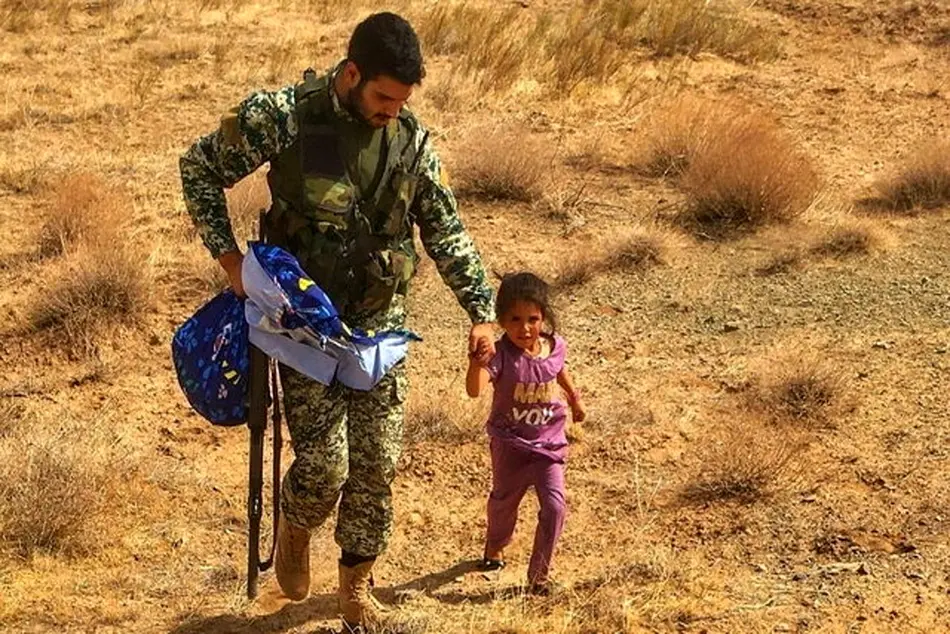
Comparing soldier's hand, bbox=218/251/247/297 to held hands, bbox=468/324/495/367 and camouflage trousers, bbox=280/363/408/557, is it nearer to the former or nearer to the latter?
camouflage trousers, bbox=280/363/408/557

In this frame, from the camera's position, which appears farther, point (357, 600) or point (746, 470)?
point (746, 470)

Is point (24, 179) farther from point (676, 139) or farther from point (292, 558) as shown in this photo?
point (292, 558)

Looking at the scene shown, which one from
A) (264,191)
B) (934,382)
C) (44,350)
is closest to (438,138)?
(264,191)

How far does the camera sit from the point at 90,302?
23.2 ft

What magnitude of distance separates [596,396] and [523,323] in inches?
92.3

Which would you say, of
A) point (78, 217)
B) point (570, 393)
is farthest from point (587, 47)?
point (570, 393)

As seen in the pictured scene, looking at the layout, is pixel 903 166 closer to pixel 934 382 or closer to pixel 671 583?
pixel 934 382

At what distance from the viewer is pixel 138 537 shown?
5.04 meters

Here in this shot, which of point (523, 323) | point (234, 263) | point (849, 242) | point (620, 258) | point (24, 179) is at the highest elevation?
point (234, 263)

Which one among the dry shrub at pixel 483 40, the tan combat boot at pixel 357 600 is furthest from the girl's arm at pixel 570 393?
the dry shrub at pixel 483 40

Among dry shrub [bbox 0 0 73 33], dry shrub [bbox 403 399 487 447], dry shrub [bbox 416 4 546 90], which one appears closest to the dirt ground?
dry shrub [bbox 403 399 487 447]

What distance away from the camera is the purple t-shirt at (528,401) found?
4.23 m

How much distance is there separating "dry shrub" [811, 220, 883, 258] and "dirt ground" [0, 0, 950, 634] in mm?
64

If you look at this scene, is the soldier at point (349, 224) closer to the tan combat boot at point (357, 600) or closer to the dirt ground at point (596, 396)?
the tan combat boot at point (357, 600)
